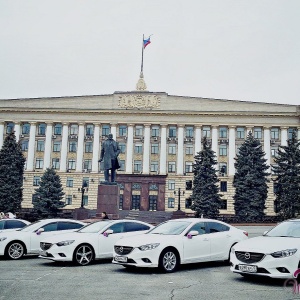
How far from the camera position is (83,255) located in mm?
11461

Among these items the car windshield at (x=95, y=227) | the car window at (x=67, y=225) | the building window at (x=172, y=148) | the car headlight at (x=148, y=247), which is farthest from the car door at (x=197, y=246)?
the building window at (x=172, y=148)

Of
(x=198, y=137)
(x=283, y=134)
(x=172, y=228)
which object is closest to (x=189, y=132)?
(x=198, y=137)

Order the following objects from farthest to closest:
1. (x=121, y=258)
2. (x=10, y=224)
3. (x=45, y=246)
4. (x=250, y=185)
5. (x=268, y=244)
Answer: (x=250, y=185), (x=10, y=224), (x=45, y=246), (x=121, y=258), (x=268, y=244)

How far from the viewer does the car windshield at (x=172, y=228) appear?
10.8 meters

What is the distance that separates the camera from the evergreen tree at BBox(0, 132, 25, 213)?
42156 mm

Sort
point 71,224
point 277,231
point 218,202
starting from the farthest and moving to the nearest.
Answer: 1. point 218,202
2. point 71,224
3. point 277,231

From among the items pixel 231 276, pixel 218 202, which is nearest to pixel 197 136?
pixel 218 202

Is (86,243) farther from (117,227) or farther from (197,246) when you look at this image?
(197,246)

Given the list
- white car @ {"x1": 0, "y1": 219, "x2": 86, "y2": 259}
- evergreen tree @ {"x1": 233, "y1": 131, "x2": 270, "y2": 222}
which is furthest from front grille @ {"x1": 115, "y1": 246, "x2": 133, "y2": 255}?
evergreen tree @ {"x1": 233, "y1": 131, "x2": 270, "y2": 222}

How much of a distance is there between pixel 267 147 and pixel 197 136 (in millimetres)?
9449

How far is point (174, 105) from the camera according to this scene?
57.6 m

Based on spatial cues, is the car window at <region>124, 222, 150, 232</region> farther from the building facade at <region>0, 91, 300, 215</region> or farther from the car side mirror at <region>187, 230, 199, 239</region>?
the building facade at <region>0, 91, 300, 215</region>

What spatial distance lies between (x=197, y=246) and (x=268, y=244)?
2.53 meters

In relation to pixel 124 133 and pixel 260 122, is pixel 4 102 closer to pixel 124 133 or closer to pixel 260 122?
pixel 124 133
